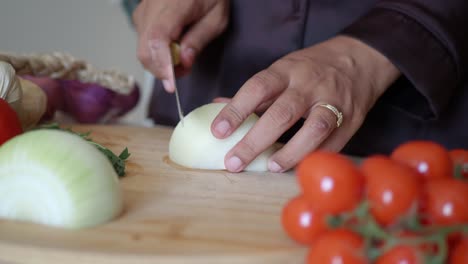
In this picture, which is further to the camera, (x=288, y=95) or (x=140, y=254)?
(x=288, y=95)

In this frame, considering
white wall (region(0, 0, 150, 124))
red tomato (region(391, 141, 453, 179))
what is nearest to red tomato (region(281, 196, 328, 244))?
red tomato (region(391, 141, 453, 179))

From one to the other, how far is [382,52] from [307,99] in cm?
16

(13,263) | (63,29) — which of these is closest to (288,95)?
(13,263)

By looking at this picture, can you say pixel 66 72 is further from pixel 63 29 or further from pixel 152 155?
pixel 63 29

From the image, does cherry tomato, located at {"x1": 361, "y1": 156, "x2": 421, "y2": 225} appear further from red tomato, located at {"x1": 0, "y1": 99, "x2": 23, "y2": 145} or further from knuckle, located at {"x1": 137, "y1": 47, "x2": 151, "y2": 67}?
knuckle, located at {"x1": 137, "y1": 47, "x2": 151, "y2": 67}

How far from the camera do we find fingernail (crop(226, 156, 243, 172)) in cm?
83

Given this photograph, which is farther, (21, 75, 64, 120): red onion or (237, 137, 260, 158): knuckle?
(21, 75, 64, 120): red onion

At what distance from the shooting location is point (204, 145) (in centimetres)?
85

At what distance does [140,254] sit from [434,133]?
0.84m

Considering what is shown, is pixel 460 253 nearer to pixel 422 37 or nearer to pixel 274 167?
pixel 274 167

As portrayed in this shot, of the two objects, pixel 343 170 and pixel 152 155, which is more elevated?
pixel 343 170

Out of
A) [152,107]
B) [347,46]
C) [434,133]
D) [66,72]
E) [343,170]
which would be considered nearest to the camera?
[343,170]

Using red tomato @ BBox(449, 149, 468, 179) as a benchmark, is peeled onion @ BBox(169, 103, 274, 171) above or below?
below

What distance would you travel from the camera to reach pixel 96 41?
2.58m
